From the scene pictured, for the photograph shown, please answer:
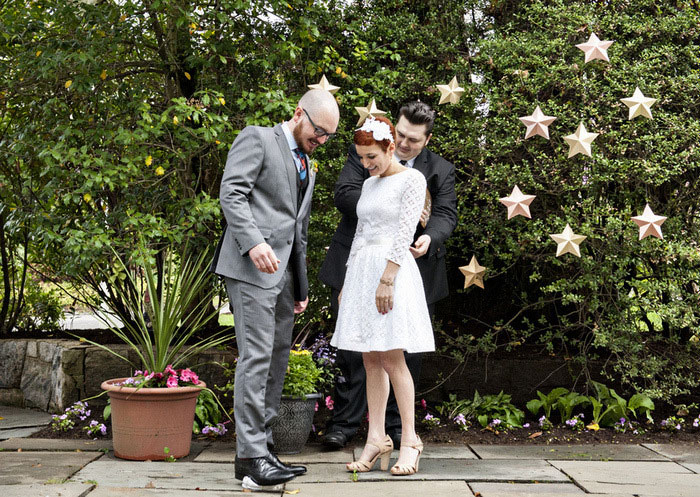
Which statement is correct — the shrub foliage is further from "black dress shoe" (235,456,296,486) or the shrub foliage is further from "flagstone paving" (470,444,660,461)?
"black dress shoe" (235,456,296,486)

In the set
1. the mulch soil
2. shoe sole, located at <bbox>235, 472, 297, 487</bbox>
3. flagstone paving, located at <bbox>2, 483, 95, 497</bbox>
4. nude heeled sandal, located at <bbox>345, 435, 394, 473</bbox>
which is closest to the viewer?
flagstone paving, located at <bbox>2, 483, 95, 497</bbox>

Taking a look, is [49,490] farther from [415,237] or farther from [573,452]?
[573,452]

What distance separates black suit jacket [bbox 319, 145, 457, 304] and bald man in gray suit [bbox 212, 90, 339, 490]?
1.82 ft

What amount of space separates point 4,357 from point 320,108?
12.7 ft

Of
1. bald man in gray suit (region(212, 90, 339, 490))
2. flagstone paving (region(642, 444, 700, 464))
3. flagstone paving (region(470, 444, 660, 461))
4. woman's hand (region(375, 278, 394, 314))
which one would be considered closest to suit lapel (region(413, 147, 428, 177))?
bald man in gray suit (region(212, 90, 339, 490))

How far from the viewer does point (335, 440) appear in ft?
13.5

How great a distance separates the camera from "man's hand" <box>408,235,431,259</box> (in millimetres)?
3762

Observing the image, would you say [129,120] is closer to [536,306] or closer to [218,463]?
[218,463]

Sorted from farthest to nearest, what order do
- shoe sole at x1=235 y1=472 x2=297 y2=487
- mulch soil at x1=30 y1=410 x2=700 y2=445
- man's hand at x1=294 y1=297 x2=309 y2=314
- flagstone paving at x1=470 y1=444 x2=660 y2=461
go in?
mulch soil at x1=30 y1=410 x2=700 y2=445
flagstone paving at x1=470 y1=444 x2=660 y2=461
man's hand at x1=294 y1=297 x2=309 y2=314
shoe sole at x1=235 y1=472 x2=297 y2=487

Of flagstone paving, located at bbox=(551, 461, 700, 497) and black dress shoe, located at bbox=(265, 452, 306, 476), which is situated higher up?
black dress shoe, located at bbox=(265, 452, 306, 476)

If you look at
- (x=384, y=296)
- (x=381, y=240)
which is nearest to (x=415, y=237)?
(x=381, y=240)

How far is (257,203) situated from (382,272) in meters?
0.69

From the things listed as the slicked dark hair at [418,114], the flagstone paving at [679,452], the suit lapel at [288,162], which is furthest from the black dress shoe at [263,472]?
the flagstone paving at [679,452]

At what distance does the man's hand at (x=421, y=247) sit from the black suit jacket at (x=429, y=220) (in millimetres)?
174
